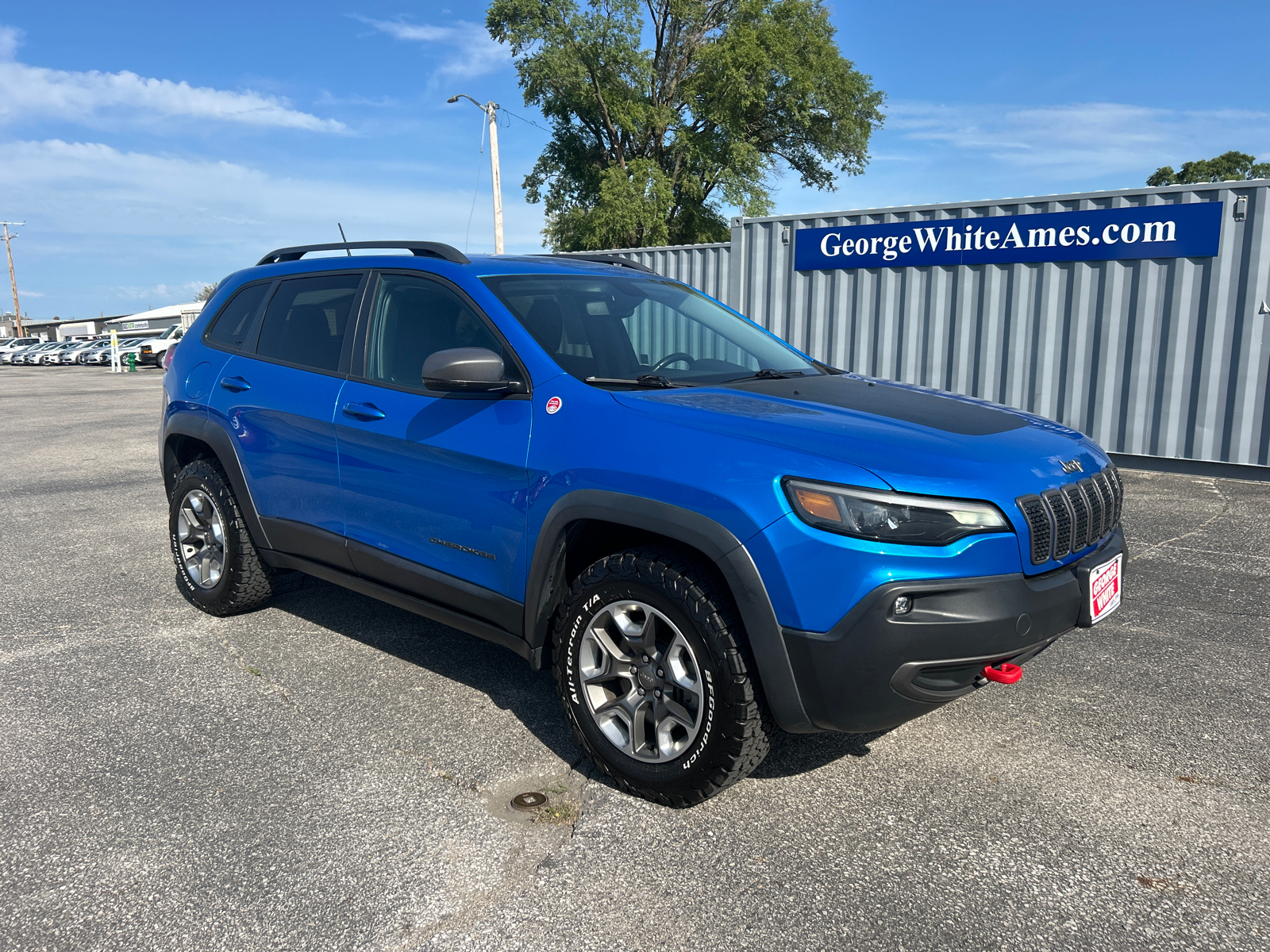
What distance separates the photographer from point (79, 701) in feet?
11.8

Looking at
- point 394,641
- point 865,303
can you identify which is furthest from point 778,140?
point 394,641

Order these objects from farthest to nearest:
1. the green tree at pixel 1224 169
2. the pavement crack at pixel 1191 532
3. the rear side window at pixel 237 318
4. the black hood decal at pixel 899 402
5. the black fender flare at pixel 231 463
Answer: the green tree at pixel 1224 169
the pavement crack at pixel 1191 532
the rear side window at pixel 237 318
the black fender flare at pixel 231 463
the black hood decal at pixel 899 402

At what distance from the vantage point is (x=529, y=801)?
9.22 ft

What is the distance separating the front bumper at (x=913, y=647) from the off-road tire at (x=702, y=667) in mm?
177

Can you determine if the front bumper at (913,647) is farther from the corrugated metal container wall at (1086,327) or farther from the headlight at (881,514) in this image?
the corrugated metal container wall at (1086,327)

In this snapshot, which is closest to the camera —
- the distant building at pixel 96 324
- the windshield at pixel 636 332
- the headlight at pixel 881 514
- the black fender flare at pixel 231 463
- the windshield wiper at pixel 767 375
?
the headlight at pixel 881 514

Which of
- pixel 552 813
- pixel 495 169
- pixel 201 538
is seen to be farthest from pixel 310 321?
pixel 495 169

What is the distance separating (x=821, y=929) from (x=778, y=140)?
3247cm

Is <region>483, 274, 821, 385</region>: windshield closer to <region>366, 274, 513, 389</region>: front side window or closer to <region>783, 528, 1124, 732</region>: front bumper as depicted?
<region>366, 274, 513, 389</region>: front side window

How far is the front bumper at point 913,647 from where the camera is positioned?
2.34 meters

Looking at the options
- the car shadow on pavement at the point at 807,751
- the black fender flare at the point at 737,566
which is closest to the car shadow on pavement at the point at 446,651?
the car shadow on pavement at the point at 807,751

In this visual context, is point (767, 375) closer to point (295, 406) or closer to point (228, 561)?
point (295, 406)

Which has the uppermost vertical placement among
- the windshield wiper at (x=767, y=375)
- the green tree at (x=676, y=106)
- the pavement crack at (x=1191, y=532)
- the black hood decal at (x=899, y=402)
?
the green tree at (x=676, y=106)

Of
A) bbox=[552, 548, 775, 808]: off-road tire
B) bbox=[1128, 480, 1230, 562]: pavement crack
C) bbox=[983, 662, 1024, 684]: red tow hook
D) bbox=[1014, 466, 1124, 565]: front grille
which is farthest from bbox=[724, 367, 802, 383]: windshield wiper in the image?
bbox=[1128, 480, 1230, 562]: pavement crack
